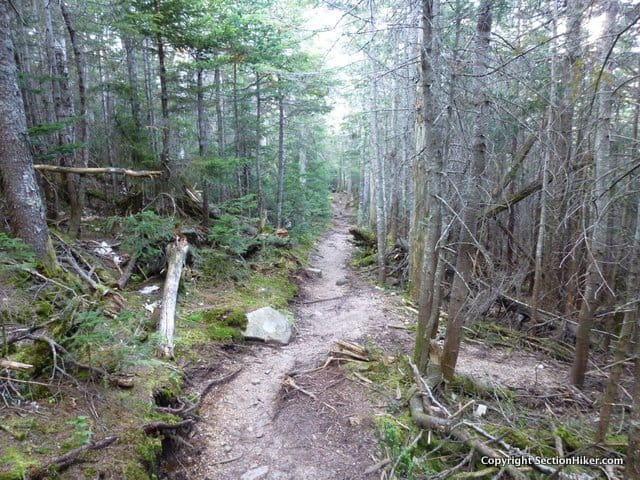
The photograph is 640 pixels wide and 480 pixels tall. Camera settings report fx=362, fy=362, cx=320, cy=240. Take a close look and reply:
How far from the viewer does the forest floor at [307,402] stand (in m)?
3.81

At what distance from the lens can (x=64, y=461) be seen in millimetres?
2660

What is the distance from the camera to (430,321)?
4707 mm

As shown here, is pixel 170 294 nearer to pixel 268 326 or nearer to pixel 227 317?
pixel 227 317

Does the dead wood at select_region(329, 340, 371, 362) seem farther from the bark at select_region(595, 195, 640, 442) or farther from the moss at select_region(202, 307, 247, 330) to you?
the bark at select_region(595, 195, 640, 442)

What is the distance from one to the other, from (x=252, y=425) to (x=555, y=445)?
11.1ft

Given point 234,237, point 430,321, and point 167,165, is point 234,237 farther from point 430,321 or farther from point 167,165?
point 430,321

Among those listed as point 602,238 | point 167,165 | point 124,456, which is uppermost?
point 167,165

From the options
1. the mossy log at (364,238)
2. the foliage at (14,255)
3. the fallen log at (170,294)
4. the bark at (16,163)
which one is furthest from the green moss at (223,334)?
the mossy log at (364,238)

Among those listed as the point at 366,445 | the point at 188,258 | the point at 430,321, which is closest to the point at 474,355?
the point at 430,321

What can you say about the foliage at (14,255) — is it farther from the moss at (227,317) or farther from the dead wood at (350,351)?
the dead wood at (350,351)

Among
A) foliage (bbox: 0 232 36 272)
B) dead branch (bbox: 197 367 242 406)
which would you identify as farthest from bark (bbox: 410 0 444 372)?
foliage (bbox: 0 232 36 272)

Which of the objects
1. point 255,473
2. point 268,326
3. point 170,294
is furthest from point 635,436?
point 170,294

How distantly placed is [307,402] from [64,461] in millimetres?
2811

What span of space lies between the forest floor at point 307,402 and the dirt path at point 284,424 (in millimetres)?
11
